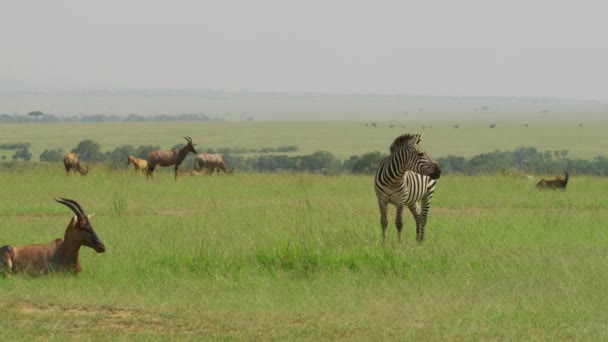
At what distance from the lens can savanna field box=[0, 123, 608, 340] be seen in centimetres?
854

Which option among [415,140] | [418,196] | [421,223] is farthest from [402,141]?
[421,223]

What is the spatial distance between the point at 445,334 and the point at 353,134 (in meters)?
141

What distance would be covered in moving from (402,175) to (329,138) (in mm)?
128528

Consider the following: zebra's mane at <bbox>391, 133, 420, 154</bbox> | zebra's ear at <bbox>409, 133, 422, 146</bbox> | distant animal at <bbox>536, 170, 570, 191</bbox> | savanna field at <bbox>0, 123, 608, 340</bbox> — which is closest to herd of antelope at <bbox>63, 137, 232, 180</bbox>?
savanna field at <bbox>0, 123, 608, 340</bbox>

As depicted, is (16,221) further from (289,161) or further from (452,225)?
(289,161)

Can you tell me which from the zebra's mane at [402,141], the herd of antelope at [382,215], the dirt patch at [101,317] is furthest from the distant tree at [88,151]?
the dirt patch at [101,317]

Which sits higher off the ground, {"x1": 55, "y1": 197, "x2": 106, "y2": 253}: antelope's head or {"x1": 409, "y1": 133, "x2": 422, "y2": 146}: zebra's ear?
{"x1": 409, "y1": 133, "x2": 422, "y2": 146}: zebra's ear

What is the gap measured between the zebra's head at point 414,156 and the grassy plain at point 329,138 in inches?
3463

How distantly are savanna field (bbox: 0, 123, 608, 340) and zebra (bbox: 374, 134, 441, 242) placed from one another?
1.36 feet

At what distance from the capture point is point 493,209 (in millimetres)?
20391

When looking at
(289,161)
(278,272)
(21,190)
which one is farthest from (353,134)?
(278,272)

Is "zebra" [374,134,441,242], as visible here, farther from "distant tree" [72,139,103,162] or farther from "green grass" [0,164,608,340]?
"distant tree" [72,139,103,162]

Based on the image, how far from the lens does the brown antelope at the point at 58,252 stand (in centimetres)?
1092

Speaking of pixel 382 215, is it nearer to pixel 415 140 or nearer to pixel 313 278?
pixel 415 140
